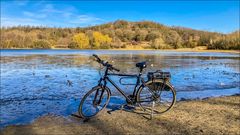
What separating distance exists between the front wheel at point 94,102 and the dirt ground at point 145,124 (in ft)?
0.70

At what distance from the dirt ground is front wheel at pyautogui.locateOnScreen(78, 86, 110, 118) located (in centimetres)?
21

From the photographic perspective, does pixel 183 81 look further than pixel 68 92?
Yes

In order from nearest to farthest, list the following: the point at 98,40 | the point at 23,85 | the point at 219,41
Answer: the point at 23,85 < the point at 219,41 < the point at 98,40

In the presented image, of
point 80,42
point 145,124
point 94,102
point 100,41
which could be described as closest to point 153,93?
point 145,124

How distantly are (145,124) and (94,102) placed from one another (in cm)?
151

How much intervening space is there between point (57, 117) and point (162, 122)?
271cm

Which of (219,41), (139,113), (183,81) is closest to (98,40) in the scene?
(219,41)

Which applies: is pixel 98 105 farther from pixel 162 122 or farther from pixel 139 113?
pixel 162 122

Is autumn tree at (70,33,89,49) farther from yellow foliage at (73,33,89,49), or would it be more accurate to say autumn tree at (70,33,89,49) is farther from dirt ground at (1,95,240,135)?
dirt ground at (1,95,240,135)

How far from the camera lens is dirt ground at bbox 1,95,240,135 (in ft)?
23.7

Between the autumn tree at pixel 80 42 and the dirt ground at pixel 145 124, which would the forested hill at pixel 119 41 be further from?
the dirt ground at pixel 145 124

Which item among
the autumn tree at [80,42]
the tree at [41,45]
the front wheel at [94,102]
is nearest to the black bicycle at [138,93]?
the front wheel at [94,102]

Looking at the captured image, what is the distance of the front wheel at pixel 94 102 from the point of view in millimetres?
8164

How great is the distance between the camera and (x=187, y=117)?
848 cm
